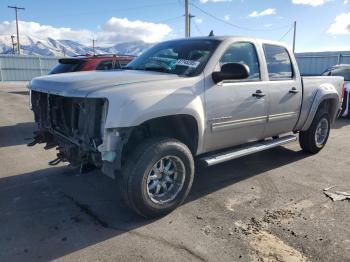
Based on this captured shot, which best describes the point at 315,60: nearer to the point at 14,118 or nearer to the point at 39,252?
the point at 14,118

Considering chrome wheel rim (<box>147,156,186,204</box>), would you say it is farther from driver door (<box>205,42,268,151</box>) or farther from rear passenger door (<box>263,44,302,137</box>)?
rear passenger door (<box>263,44,302,137</box>)

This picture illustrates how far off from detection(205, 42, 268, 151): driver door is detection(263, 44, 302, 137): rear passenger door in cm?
21

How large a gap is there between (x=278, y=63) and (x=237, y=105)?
4.62 ft

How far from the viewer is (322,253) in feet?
10.8

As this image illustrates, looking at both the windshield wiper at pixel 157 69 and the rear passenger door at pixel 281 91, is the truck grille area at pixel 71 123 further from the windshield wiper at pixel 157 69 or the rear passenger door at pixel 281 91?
the rear passenger door at pixel 281 91

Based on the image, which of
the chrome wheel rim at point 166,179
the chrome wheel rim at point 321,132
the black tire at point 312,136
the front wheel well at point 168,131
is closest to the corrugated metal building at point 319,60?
the chrome wheel rim at point 321,132

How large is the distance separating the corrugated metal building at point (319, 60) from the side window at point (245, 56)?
2452 cm

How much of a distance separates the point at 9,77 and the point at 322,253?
33.2 m

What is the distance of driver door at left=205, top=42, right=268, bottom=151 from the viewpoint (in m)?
4.38

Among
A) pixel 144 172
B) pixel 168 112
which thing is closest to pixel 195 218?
pixel 144 172

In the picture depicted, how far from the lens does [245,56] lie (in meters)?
5.01

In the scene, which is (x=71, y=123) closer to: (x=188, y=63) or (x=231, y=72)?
(x=188, y=63)

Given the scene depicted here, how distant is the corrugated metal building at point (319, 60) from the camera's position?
89.1 feet

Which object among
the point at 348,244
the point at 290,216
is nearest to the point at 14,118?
the point at 290,216
